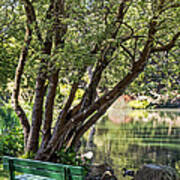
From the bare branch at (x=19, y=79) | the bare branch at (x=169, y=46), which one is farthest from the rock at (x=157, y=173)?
the bare branch at (x=19, y=79)

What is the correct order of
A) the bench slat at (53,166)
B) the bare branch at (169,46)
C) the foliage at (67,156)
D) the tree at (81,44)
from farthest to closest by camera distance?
the foliage at (67,156), the bare branch at (169,46), the tree at (81,44), the bench slat at (53,166)

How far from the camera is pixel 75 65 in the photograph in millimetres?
8703

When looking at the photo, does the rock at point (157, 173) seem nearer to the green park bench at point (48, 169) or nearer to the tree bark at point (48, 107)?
the tree bark at point (48, 107)

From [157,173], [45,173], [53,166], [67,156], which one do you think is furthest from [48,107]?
[157,173]

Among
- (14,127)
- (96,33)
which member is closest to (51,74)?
(96,33)

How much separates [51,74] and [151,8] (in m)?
3.64

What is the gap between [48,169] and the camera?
18.8ft

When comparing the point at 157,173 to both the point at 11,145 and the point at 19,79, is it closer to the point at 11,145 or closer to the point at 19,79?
the point at 11,145

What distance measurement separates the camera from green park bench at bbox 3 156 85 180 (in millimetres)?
5523

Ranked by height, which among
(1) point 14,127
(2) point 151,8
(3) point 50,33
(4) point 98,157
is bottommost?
(4) point 98,157

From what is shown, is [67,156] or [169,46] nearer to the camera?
[169,46]

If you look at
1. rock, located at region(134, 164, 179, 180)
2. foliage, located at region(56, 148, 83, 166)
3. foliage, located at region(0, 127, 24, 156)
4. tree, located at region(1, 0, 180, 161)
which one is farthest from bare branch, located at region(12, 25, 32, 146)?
rock, located at region(134, 164, 179, 180)

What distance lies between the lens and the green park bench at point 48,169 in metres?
5.52

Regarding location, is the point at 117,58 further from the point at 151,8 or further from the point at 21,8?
the point at 21,8
